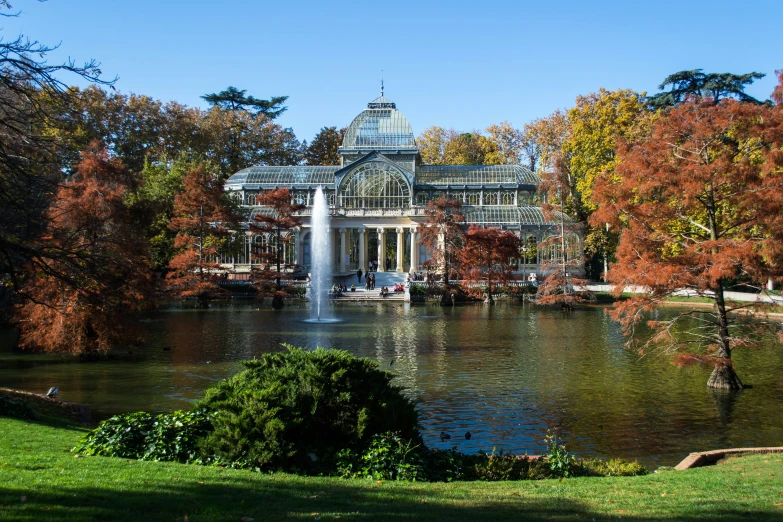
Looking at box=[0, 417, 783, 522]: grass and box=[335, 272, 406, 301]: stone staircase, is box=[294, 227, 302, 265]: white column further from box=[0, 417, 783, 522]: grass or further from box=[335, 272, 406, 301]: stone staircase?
box=[0, 417, 783, 522]: grass

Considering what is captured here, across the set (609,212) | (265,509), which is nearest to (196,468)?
(265,509)

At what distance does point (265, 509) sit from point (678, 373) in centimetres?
1704

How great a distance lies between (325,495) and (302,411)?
220 centimetres

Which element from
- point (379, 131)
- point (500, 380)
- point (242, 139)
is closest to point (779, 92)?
point (500, 380)

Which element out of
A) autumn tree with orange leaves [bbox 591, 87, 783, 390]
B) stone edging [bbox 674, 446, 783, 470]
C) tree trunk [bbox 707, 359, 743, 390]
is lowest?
stone edging [bbox 674, 446, 783, 470]

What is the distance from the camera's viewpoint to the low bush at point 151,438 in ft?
32.8

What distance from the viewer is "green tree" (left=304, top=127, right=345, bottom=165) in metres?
79.9

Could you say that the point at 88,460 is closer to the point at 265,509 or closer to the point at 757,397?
the point at 265,509

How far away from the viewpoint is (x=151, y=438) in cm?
1033

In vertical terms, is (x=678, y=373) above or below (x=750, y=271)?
below

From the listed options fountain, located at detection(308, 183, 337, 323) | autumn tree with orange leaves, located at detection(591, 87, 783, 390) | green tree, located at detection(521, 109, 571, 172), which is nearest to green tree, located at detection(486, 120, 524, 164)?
green tree, located at detection(521, 109, 571, 172)

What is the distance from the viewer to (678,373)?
21016 mm

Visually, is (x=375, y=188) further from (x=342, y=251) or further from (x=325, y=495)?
(x=325, y=495)

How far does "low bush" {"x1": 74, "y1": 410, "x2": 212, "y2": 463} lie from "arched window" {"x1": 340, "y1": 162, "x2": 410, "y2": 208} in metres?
51.4
